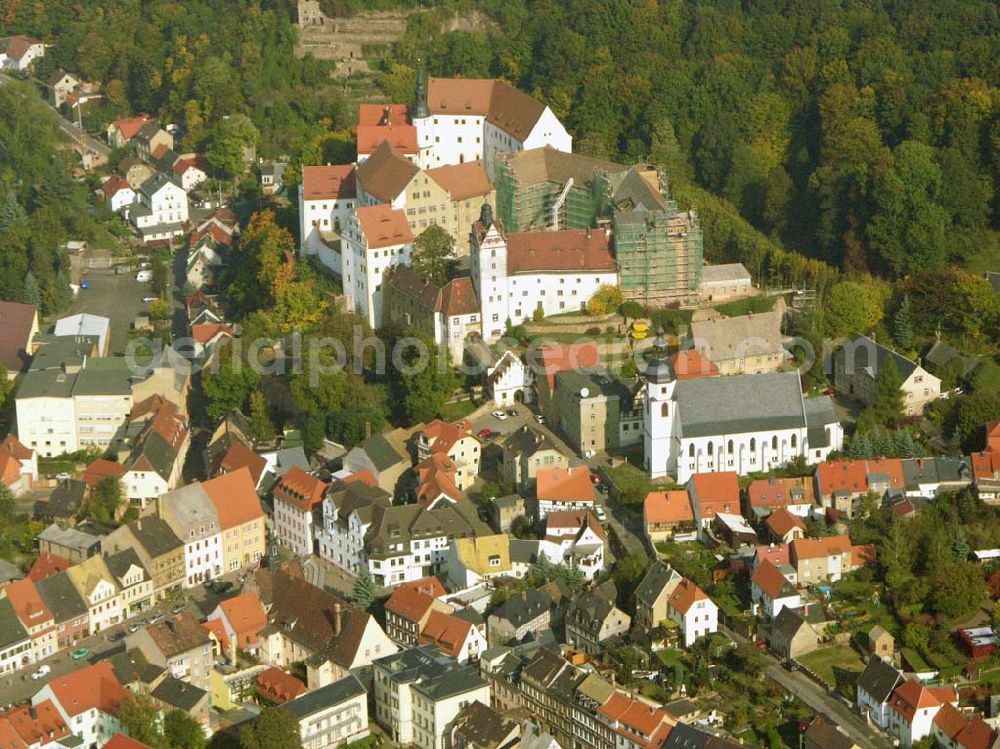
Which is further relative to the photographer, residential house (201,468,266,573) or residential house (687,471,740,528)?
residential house (201,468,266,573)

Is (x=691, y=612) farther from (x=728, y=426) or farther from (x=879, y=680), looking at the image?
(x=728, y=426)

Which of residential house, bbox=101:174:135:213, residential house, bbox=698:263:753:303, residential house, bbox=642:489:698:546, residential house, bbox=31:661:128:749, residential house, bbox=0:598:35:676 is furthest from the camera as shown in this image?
residential house, bbox=101:174:135:213

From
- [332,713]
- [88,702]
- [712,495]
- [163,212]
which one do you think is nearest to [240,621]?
[88,702]

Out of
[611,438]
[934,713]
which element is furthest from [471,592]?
[934,713]

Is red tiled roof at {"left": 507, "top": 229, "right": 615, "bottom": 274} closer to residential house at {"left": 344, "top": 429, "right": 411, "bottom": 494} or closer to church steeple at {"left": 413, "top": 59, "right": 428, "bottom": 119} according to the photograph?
residential house at {"left": 344, "top": 429, "right": 411, "bottom": 494}

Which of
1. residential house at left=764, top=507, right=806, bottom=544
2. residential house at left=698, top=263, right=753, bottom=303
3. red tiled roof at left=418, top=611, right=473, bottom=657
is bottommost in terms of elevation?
red tiled roof at left=418, top=611, right=473, bottom=657

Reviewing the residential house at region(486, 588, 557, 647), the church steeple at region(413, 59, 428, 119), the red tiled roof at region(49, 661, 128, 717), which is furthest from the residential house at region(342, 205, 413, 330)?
the red tiled roof at region(49, 661, 128, 717)
